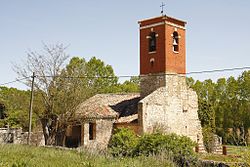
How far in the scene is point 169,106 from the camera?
28172 millimetres

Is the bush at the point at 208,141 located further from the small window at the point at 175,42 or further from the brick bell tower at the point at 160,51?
the small window at the point at 175,42

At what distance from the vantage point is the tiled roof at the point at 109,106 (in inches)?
1084

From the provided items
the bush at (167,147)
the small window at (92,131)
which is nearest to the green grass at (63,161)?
the bush at (167,147)

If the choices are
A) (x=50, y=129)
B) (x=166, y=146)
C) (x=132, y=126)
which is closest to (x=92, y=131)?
(x=132, y=126)

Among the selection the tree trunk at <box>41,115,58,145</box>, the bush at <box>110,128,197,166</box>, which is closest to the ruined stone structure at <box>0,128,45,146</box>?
the tree trunk at <box>41,115,58,145</box>

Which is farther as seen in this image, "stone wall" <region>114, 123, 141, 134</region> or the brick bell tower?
the brick bell tower

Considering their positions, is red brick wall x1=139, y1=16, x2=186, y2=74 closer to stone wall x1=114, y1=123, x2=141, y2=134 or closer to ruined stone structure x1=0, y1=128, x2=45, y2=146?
stone wall x1=114, y1=123, x2=141, y2=134

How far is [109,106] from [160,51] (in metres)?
6.38

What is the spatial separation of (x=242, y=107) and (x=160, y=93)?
876 inches

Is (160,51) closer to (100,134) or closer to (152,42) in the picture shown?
(152,42)

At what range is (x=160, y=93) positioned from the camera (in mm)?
27578

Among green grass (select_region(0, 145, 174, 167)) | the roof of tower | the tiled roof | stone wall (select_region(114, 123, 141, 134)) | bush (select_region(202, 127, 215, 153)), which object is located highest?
the roof of tower

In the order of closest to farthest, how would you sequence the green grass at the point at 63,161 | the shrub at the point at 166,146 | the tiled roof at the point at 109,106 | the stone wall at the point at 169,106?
the green grass at the point at 63,161
the shrub at the point at 166,146
the stone wall at the point at 169,106
the tiled roof at the point at 109,106

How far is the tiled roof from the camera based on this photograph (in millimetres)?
27531
